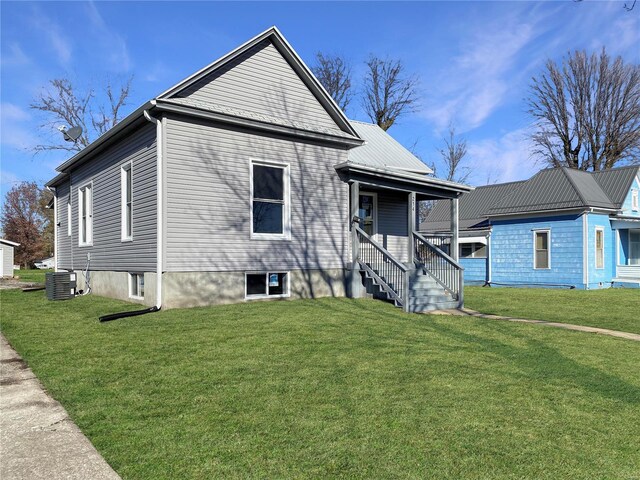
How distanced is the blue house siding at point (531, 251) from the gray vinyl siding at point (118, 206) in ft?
53.9

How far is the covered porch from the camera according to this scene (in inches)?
434

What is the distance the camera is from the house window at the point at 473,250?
23.3m

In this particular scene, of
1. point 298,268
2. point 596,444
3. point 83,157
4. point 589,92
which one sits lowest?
point 596,444

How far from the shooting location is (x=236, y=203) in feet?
35.4

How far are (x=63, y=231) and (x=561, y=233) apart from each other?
19.2 metres

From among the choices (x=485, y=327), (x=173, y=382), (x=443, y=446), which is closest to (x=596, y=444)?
(x=443, y=446)

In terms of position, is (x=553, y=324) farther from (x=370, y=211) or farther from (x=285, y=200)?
(x=370, y=211)

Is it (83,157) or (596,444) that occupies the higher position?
(83,157)

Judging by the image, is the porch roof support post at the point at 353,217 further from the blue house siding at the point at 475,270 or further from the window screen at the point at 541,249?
the blue house siding at the point at 475,270

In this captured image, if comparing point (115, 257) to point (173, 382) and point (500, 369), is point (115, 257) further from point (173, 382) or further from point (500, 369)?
point (500, 369)

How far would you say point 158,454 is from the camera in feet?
10.6

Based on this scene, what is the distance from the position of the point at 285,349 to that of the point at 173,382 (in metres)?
Answer: 1.77

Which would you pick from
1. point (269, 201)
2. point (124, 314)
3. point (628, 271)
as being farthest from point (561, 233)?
point (124, 314)

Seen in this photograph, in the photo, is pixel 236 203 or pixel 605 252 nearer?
pixel 236 203
